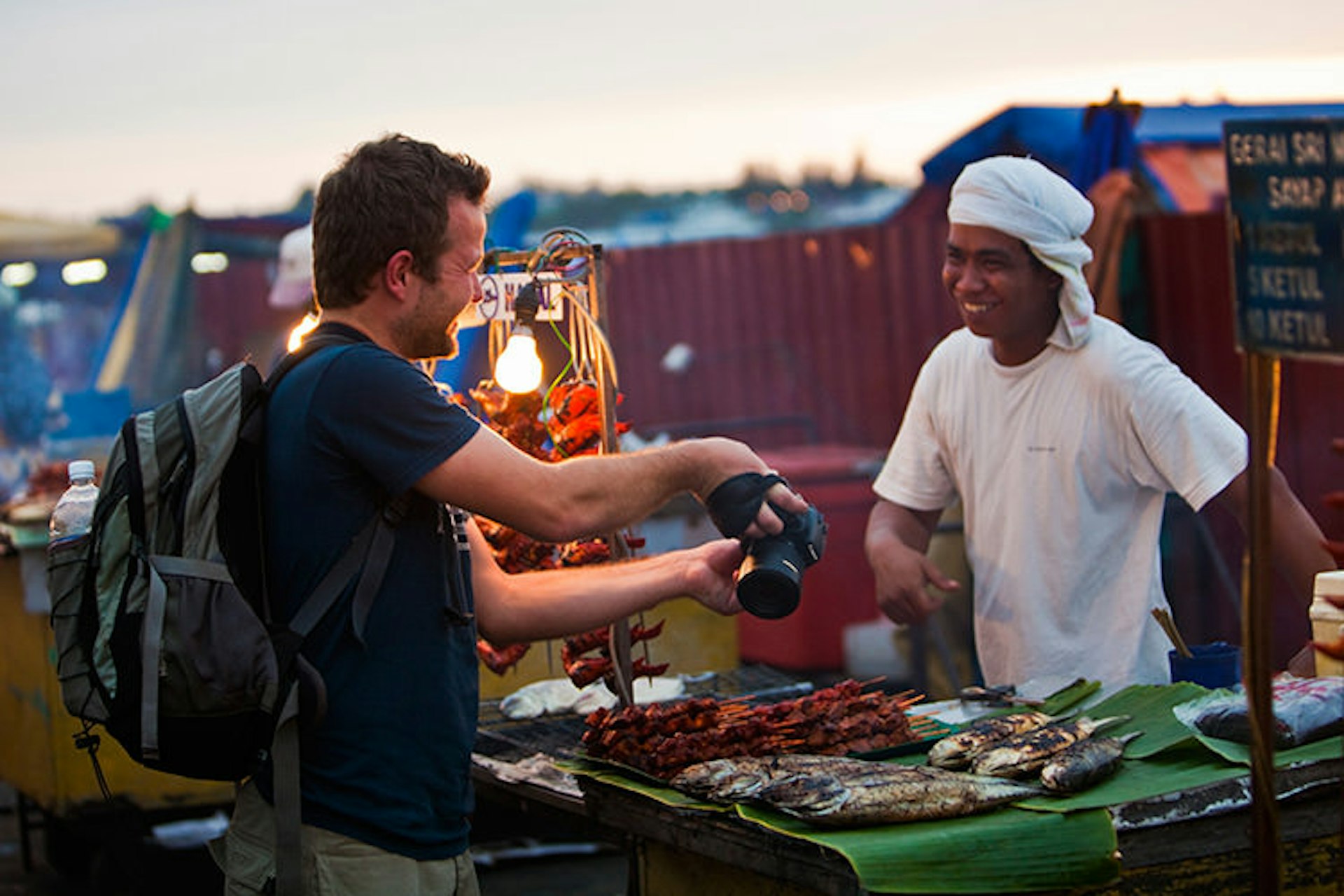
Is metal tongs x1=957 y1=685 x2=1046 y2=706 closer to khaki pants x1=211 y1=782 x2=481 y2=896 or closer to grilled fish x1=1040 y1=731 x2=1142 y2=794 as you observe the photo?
grilled fish x1=1040 y1=731 x2=1142 y2=794

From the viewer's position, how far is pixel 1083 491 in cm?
462

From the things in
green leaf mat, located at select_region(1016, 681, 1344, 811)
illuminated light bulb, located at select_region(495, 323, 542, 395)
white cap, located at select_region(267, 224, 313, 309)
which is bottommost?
green leaf mat, located at select_region(1016, 681, 1344, 811)

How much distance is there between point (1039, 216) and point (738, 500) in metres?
1.87

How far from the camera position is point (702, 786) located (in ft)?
11.3

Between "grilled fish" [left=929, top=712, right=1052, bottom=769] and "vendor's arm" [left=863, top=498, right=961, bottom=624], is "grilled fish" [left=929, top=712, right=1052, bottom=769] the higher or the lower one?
the lower one

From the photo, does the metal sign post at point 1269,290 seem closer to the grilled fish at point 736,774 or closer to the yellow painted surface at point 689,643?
the grilled fish at point 736,774

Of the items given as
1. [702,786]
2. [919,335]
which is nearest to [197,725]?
[702,786]

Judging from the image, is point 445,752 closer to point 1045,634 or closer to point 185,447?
point 185,447

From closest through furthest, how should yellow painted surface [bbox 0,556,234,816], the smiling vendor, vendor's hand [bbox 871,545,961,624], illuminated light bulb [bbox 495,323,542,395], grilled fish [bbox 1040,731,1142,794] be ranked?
grilled fish [bbox 1040,731,1142,794]
illuminated light bulb [bbox 495,323,542,395]
the smiling vendor
vendor's hand [bbox 871,545,961,624]
yellow painted surface [bbox 0,556,234,816]

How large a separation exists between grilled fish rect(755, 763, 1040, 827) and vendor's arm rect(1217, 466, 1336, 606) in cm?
140

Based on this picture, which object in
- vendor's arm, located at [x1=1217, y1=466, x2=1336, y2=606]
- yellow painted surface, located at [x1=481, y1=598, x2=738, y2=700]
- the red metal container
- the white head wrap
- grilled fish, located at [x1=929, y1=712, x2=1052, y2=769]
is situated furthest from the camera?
the red metal container

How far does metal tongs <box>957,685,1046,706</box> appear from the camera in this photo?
415 centimetres

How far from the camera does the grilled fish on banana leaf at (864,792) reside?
124 inches

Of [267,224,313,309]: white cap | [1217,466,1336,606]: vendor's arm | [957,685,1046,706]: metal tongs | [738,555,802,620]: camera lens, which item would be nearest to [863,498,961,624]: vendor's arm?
[957,685,1046,706]: metal tongs
